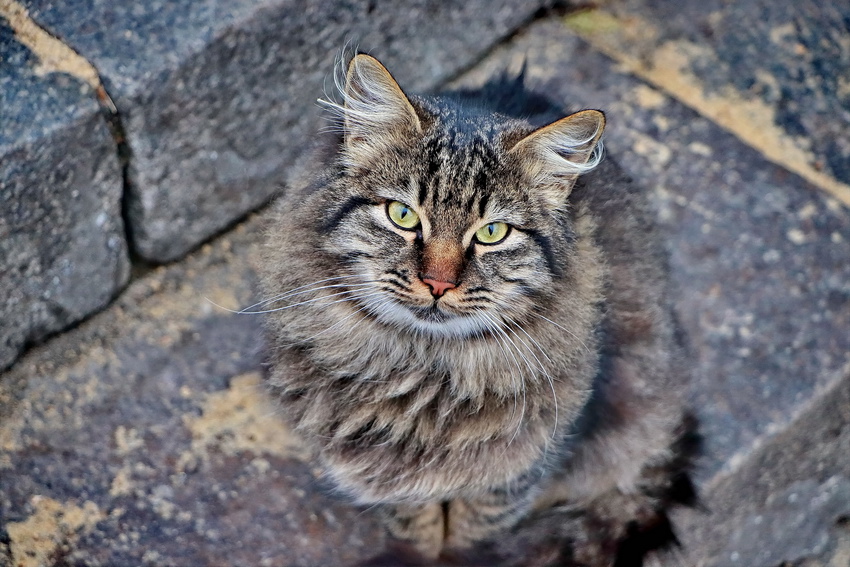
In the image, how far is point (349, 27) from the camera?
2.60 metres

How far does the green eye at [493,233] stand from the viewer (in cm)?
181

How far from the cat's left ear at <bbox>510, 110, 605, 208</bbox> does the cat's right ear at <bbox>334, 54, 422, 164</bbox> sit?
0.24 metres

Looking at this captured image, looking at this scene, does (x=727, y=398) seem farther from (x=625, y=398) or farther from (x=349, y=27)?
(x=349, y=27)

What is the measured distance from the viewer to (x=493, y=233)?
1.81 meters

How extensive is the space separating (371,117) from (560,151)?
40cm

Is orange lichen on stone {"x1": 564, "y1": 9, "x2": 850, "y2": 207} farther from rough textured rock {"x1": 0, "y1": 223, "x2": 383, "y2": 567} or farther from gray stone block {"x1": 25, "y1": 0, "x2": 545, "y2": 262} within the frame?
rough textured rock {"x1": 0, "y1": 223, "x2": 383, "y2": 567}

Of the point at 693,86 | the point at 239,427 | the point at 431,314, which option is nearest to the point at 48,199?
the point at 239,427

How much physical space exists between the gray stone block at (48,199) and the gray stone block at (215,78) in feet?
0.30

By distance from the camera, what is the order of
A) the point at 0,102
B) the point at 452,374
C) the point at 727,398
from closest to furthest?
the point at 452,374, the point at 0,102, the point at 727,398

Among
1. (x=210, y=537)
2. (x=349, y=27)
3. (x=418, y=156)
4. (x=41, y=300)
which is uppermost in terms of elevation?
(x=418, y=156)

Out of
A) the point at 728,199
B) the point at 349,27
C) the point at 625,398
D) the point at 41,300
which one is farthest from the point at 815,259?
the point at 41,300

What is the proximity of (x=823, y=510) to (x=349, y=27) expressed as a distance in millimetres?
2075

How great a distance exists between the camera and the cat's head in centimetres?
177

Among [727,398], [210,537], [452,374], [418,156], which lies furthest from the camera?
[727,398]
